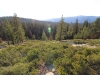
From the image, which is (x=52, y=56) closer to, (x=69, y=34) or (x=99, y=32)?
(x=99, y=32)

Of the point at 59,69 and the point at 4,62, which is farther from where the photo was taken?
the point at 4,62

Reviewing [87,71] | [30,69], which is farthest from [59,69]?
[30,69]

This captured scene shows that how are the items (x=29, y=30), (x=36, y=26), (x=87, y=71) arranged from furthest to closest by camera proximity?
(x=36, y=26) → (x=29, y=30) → (x=87, y=71)

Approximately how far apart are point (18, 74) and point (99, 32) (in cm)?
3354

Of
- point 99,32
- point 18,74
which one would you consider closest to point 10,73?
point 18,74

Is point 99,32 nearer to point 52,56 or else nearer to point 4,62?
point 52,56

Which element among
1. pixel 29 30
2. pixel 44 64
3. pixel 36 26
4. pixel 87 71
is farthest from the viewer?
pixel 36 26

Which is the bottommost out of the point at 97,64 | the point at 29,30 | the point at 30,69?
the point at 29,30

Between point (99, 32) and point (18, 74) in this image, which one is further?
point (99, 32)

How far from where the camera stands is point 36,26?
100250 millimetres

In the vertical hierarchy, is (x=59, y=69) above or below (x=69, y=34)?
above

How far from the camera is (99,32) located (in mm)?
34562

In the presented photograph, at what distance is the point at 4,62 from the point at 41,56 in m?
3.02

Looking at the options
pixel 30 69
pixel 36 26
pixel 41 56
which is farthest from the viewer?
pixel 36 26
